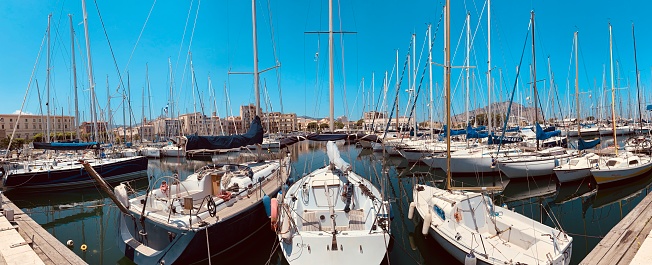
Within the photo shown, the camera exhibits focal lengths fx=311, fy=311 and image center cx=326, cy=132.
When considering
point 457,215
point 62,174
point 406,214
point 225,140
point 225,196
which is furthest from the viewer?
point 62,174

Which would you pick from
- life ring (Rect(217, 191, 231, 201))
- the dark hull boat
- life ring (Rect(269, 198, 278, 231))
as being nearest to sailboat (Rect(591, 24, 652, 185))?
life ring (Rect(269, 198, 278, 231))

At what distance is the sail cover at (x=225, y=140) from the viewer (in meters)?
11.5

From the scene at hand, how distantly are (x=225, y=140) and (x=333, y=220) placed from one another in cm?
729

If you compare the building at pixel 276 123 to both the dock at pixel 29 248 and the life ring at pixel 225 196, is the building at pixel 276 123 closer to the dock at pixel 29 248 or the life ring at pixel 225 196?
the life ring at pixel 225 196

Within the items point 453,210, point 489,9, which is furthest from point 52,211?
point 489,9

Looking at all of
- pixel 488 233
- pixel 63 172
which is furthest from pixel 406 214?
pixel 63 172

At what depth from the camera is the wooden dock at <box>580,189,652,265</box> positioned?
645 cm

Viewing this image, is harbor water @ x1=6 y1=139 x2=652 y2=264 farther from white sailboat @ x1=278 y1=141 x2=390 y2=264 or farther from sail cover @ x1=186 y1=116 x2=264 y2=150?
sail cover @ x1=186 y1=116 x2=264 y2=150

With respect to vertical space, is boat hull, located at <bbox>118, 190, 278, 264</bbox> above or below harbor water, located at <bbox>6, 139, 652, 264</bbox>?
above

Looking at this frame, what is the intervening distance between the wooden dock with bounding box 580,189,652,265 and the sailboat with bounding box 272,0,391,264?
439 centimetres

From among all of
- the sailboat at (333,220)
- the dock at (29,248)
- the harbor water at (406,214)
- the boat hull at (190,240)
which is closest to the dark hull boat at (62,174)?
the harbor water at (406,214)

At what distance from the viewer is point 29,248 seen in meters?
6.91

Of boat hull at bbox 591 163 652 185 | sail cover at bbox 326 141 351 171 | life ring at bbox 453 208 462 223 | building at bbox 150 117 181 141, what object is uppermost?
building at bbox 150 117 181 141

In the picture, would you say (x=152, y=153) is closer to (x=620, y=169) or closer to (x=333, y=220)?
(x=333, y=220)
